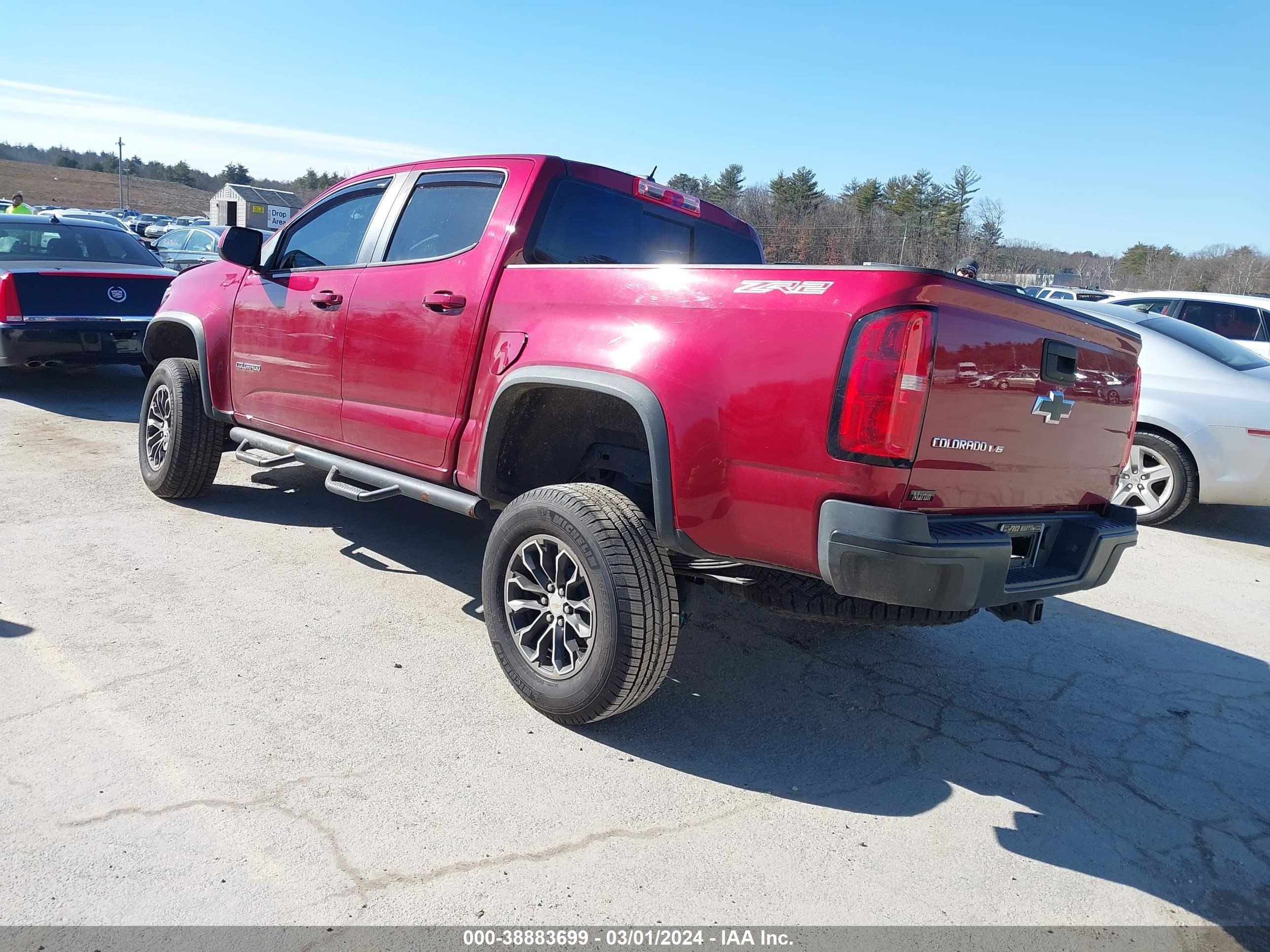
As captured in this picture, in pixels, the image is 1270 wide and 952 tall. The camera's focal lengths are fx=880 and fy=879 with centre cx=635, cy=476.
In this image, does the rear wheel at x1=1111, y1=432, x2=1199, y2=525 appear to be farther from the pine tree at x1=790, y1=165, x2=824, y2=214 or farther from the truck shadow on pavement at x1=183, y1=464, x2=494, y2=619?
the pine tree at x1=790, y1=165, x2=824, y2=214

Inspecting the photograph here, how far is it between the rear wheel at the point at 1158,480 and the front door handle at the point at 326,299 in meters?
5.55

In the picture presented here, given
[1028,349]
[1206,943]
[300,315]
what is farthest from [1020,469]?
[300,315]

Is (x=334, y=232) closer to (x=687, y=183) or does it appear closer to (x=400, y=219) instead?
(x=400, y=219)

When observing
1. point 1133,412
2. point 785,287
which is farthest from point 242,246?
point 1133,412

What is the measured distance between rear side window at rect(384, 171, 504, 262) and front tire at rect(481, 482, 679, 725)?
1.28 metres

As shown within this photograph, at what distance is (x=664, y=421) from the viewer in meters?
2.78

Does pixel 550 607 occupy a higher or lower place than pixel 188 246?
lower

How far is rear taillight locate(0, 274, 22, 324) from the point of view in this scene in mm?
7453

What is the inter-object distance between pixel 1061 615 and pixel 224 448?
16.4ft

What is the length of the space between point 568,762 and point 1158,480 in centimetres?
562

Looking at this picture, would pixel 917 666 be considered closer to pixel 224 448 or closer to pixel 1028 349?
pixel 1028 349

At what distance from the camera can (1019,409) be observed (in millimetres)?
2746

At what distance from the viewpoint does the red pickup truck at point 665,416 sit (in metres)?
2.47

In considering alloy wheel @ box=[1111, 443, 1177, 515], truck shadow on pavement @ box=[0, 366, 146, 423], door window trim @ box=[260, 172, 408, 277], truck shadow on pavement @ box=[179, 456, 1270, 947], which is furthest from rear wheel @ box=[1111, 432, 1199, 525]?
truck shadow on pavement @ box=[0, 366, 146, 423]
